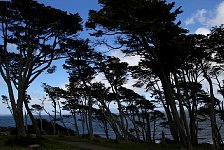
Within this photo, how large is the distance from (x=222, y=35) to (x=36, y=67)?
45.6 feet

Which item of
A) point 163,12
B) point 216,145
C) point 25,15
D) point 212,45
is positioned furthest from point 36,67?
point 216,145

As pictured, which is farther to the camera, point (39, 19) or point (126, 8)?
point (39, 19)

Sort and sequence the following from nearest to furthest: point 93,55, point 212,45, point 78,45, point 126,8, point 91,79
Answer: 1. point 126,8
2. point 212,45
3. point 78,45
4. point 93,55
5. point 91,79

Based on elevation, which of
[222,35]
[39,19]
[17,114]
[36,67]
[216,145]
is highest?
[39,19]

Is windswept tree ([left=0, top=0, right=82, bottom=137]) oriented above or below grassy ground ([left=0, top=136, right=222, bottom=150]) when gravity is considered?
above

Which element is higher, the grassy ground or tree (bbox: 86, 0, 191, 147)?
tree (bbox: 86, 0, 191, 147)

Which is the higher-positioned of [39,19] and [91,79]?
[39,19]

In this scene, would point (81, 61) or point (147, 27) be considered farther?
point (81, 61)

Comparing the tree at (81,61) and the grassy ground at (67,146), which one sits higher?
the tree at (81,61)

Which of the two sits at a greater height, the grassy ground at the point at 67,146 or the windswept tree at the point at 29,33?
the windswept tree at the point at 29,33

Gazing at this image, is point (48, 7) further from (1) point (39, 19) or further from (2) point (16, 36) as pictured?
(2) point (16, 36)

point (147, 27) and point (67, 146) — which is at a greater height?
point (147, 27)

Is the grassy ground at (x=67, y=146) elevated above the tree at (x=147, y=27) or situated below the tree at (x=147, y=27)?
below

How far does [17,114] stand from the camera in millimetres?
19391
